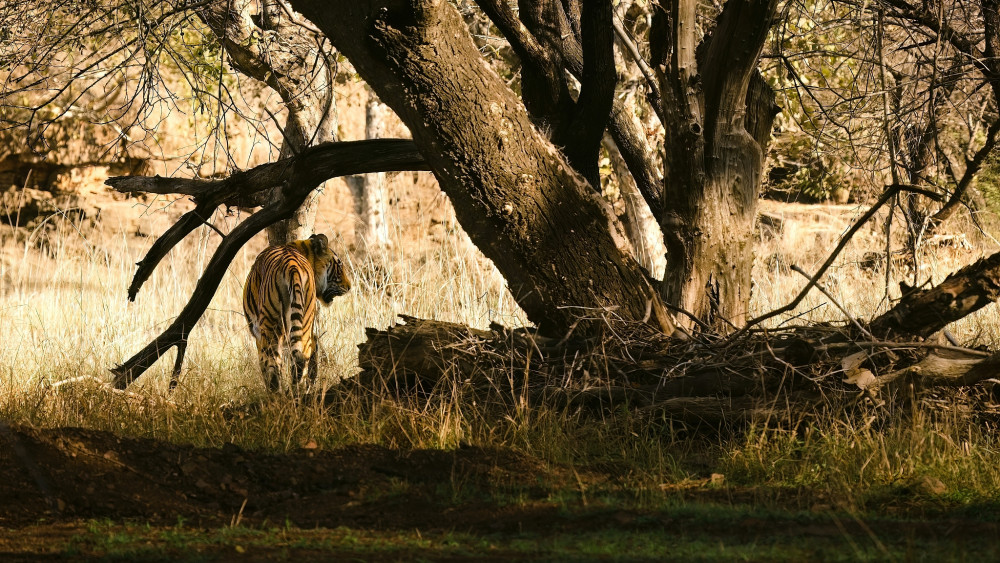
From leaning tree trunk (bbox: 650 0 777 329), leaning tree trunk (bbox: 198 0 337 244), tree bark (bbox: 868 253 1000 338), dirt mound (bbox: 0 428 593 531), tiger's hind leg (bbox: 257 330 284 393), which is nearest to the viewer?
dirt mound (bbox: 0 428 593 531)

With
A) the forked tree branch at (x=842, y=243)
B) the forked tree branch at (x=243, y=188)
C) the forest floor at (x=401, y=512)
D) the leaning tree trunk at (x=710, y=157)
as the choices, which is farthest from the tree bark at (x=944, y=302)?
the forked tree branch at (x=243, y=188)

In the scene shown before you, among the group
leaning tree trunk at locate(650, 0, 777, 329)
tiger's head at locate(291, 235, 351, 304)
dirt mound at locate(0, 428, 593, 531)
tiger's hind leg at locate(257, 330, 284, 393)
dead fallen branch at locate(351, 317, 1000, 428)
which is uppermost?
leaning tree trunk at locate(650, 0, 777, 329)

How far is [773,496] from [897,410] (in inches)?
43.9

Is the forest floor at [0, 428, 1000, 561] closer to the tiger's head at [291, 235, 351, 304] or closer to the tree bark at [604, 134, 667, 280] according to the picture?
the tiger's head at [291, 235, 351, 304]

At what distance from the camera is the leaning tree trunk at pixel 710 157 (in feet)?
20.0

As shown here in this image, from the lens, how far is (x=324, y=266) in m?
8.34

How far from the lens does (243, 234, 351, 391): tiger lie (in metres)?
7.52

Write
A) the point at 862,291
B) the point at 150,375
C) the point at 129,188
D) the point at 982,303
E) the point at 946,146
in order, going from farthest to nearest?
the point at 946,146 < the point at 862,291 < the point at 150,375 < the point at 129,188 < the point at 982,303

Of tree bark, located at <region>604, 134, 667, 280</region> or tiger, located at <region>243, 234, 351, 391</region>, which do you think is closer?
tiger, located at <region>243, 234, 351, 391</region>

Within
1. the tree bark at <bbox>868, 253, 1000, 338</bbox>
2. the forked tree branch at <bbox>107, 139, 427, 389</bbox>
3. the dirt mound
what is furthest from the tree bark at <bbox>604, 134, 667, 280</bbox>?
the dirt mound

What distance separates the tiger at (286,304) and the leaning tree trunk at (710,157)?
2879 millimetres

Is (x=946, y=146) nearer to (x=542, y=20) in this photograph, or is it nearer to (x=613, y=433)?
(x=542, y=20)

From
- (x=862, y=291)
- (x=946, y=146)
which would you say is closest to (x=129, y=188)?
(x=862, y=291)

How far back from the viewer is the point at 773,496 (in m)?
4.63
